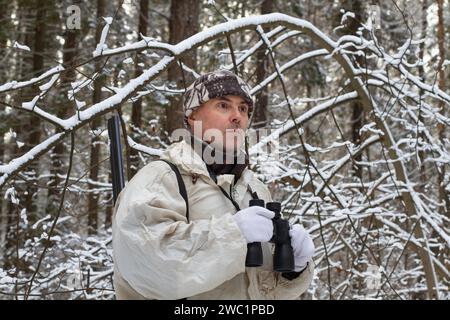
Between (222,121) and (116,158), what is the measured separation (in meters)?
0.76

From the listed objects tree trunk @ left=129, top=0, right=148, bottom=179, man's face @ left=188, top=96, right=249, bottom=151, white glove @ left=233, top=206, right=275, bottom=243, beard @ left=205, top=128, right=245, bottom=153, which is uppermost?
tree trunk @ left=129, top=0, right=148, bottom=179

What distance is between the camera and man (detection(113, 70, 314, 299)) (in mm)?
2176

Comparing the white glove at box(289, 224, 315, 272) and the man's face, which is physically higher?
the man's face

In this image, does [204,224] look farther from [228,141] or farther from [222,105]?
[222,105]

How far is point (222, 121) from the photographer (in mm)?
2646

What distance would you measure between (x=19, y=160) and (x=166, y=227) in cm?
173

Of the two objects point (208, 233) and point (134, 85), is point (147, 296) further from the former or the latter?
point (134, 85)

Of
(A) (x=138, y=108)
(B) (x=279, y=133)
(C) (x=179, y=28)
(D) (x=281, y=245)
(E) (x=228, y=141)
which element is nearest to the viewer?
(D) (x=281, y=245)

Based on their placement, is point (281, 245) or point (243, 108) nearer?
point (281, 245)

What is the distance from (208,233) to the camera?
7.32 feet

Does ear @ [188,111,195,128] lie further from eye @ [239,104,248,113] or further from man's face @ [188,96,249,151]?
eye @ [239,104,248,113]

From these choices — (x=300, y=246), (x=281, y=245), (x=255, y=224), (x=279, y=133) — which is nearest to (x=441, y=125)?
(x=279, y=133)

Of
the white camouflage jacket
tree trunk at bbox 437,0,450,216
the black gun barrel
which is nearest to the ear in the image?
the white camouflage jacket
